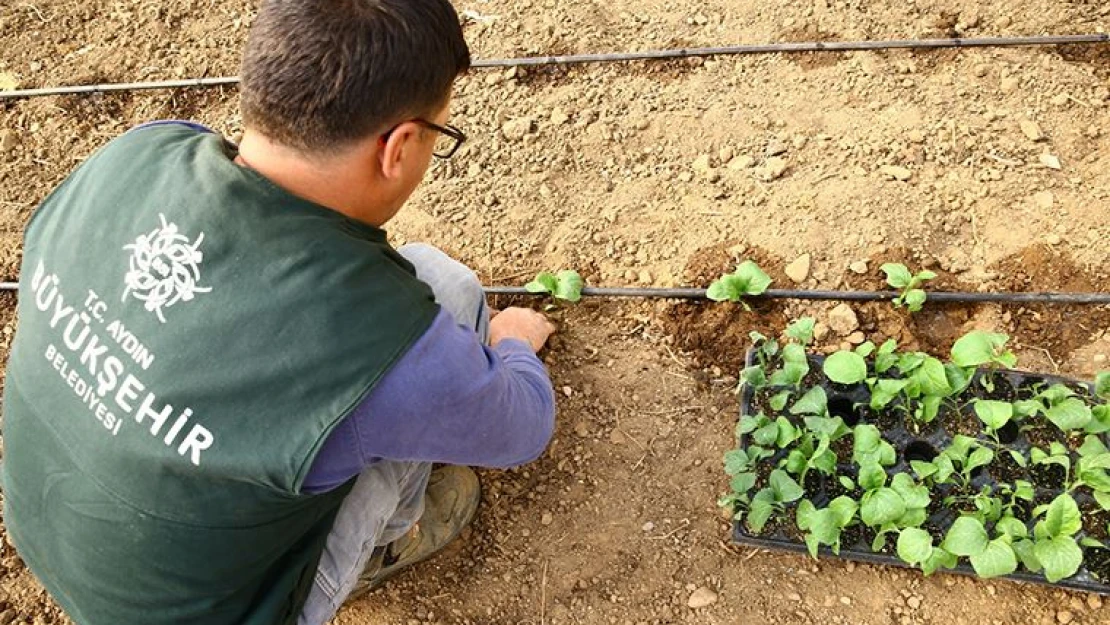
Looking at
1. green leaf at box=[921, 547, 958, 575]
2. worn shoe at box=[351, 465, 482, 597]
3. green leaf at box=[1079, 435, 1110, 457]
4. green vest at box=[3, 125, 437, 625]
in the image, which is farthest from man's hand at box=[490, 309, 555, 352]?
green leaf at box=[1079, 435, 1110, 457]

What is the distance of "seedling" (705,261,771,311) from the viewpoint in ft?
7.88

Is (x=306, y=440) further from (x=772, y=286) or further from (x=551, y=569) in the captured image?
(x=772, y=286)

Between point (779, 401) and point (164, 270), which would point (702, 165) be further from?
point (164, 270)

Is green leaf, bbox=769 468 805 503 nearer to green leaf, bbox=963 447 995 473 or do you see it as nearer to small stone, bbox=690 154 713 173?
green leaf, bbox=963 447 995 473

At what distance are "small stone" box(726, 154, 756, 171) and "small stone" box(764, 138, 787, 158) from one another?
0.05 metres

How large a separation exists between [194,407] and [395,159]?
526 mm

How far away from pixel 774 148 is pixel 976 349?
1025 millimetres

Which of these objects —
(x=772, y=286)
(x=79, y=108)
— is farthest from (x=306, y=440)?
(x=79, y=108)

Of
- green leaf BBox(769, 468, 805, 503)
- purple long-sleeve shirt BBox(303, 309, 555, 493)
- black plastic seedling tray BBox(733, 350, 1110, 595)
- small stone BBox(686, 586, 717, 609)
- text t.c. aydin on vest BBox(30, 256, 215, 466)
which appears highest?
text t.c. aydin on vest BBox(30, 256, 215, 466)

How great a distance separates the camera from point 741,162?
279 centimetres

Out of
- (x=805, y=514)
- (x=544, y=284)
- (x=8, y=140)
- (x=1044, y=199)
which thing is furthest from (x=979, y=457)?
(x=8, y=140)

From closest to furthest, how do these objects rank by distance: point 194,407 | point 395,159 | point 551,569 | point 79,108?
point 194,407 → point 395,159 → point 551,569 → point 79,108

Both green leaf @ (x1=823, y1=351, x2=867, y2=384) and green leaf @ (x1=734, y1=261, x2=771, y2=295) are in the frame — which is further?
green leaf @ (x1=734, y1=261, x2=771, y2=295)

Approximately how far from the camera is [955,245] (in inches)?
100
